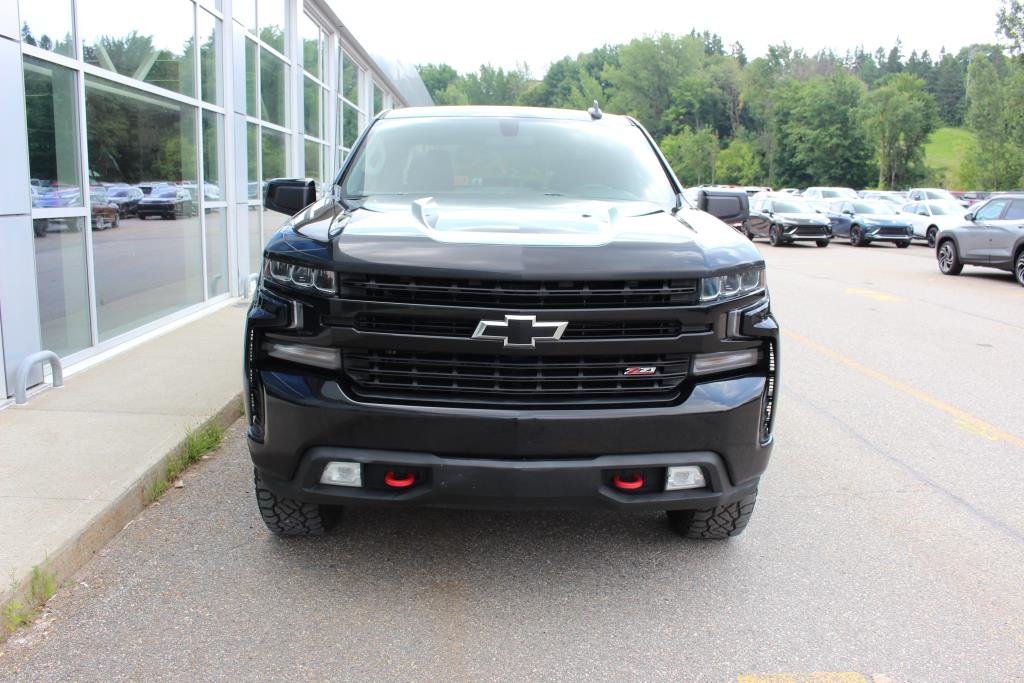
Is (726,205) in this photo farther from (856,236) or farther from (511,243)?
(856,236)

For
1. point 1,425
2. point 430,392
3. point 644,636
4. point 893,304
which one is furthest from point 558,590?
point 893,304

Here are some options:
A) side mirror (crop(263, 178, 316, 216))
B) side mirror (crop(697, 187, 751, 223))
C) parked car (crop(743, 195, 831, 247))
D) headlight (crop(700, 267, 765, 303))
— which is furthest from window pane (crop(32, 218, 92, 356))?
parked car (crop(743, 195, 831, 247))

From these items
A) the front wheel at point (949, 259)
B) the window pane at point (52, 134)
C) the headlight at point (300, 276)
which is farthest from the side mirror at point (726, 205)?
the front wheel at point (949, 259)

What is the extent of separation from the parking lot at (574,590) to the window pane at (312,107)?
12.7 m

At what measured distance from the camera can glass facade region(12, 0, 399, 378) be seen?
6.54m

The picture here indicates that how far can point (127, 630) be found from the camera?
10.6 feet

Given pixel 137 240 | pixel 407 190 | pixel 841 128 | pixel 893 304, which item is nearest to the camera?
pixel 407 190

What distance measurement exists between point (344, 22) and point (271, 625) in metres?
17.0

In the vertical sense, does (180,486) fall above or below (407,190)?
below

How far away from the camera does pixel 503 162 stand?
4840mm

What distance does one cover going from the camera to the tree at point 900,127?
7194 cm

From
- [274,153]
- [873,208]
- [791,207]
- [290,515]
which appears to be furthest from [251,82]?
[873,208]

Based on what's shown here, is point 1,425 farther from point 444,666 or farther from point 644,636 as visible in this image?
point 644,636

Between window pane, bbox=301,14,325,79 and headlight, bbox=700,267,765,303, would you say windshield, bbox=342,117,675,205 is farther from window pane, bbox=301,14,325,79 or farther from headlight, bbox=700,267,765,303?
window pane, bbox=301,14,325,79
